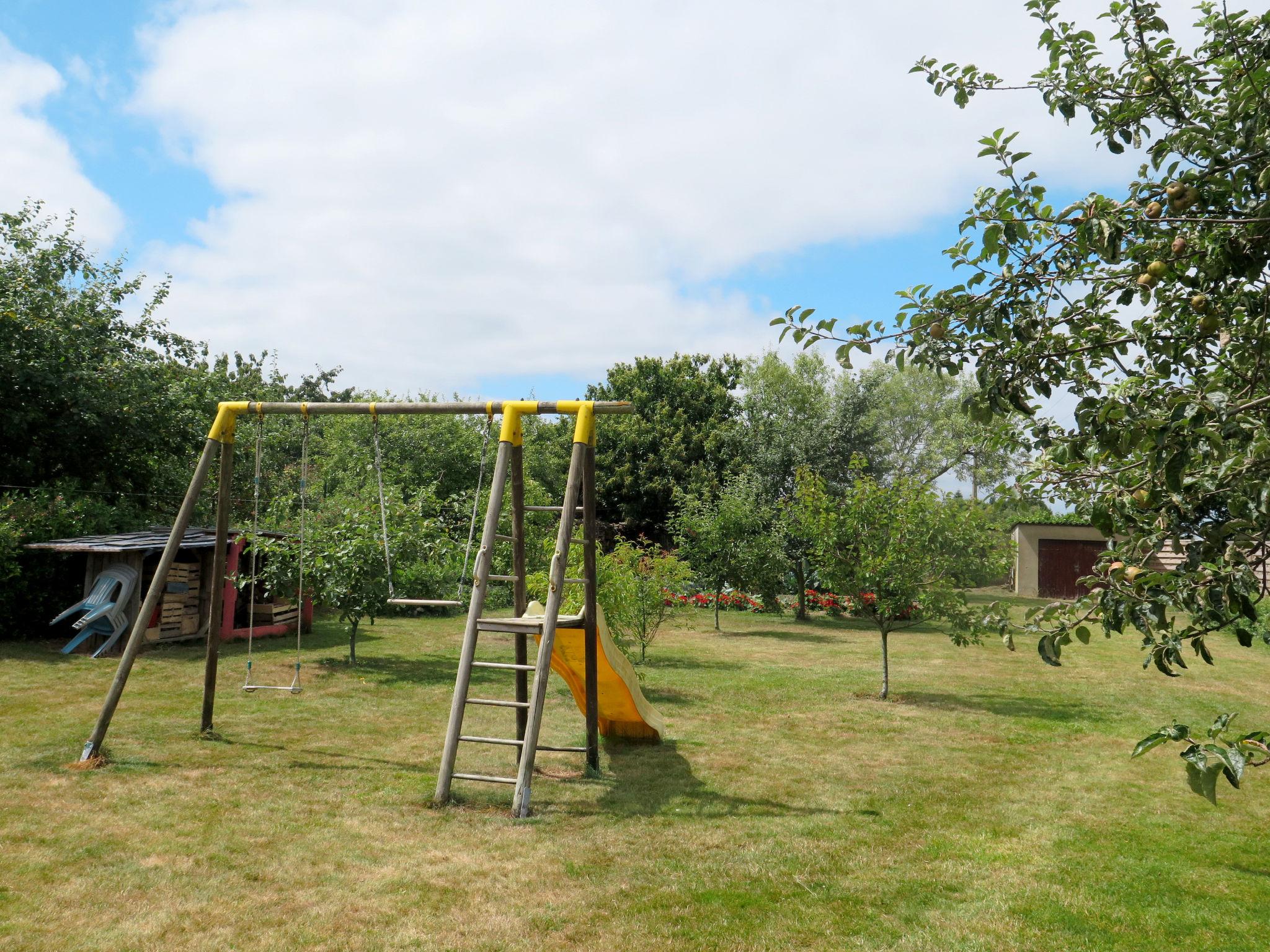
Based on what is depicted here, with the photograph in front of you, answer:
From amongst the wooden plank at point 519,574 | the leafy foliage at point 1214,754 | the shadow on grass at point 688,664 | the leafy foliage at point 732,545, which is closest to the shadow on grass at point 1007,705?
the shadow on grass at point 688,664

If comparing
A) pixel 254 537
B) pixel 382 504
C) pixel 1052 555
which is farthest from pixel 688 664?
pixel 1052 555

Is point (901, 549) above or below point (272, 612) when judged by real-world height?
above

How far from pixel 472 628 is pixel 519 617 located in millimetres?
1218

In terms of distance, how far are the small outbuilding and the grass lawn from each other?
904 inches

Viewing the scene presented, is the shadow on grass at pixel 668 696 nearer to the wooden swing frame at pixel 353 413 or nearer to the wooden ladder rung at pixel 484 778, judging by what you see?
the wooden swing frame at pixel 353 413

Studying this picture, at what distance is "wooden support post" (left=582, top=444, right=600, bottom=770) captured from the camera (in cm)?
780

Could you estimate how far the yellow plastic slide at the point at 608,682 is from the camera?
8414 mm

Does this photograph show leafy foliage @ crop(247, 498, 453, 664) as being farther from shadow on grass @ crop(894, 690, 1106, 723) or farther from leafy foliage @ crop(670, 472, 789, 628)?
leafy foliage @ crop(670, 472, 789, 628)

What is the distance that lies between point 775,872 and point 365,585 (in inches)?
354

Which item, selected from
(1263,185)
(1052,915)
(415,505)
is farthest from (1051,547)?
(1263,185)

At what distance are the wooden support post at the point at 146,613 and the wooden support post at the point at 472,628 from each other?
266cm

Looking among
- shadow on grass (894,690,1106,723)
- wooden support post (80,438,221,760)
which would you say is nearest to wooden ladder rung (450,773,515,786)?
wooden support post (80,438,221,760)

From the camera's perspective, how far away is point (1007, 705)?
12211 millimetres

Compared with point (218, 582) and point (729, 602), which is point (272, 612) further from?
point (729, 602)
